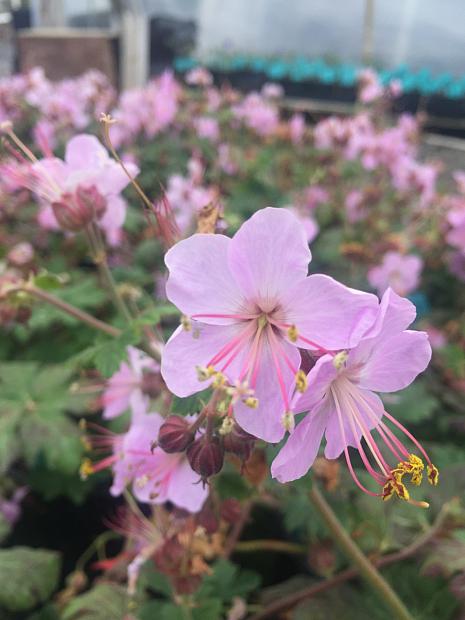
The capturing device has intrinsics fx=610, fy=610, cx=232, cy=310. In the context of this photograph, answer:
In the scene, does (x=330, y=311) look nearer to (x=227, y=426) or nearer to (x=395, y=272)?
(x=227, y=426)

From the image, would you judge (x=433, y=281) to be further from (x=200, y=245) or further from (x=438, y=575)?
(x=200, y=245)

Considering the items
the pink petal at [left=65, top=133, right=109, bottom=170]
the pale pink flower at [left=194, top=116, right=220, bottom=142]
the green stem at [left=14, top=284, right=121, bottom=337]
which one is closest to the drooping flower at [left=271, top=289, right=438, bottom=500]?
the green stem at [left=14, top=284, right=121, bottom=337]

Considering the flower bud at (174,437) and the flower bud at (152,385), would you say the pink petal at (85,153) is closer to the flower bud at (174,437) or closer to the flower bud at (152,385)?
the flower bud at (152,385)

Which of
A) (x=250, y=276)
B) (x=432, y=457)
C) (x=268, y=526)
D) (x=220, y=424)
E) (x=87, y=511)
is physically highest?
(x=250, y=276)

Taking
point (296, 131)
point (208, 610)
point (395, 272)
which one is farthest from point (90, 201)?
point (296, 131)

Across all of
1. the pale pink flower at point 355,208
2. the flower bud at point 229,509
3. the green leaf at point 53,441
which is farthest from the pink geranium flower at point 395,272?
the flower bud at point 229,509

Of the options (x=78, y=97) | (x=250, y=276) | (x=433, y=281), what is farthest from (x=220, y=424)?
(x=78, y=97)
